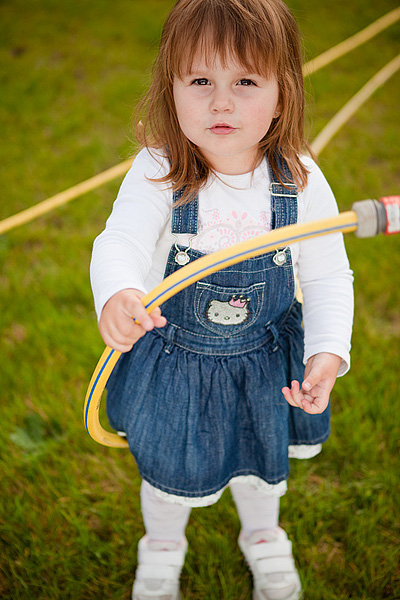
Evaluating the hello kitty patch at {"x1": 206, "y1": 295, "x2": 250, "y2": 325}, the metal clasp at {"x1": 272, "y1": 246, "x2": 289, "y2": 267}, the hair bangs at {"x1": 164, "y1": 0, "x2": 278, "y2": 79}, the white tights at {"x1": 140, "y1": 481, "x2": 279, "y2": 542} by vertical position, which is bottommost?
the white tights at {"x1": 140, "y1": 481, "x2": 279, "y2": 542}

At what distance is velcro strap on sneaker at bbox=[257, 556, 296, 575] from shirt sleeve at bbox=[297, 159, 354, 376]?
575 mm

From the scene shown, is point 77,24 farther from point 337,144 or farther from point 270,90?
point 270,90

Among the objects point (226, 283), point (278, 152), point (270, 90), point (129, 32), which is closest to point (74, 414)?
point (226, 283)

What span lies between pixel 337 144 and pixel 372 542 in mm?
2383

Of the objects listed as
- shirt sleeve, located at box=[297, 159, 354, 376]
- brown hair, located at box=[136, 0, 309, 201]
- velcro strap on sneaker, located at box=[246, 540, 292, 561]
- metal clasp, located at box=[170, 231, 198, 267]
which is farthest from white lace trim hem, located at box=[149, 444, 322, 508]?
brown hair, located at box=[136, 0, 309, 201]

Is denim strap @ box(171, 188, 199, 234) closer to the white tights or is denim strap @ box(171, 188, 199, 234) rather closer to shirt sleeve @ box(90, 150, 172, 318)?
shirt sleeve @ box(90, 150, 172, 318)

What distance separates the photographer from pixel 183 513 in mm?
1374

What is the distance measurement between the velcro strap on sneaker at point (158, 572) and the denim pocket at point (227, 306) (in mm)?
643

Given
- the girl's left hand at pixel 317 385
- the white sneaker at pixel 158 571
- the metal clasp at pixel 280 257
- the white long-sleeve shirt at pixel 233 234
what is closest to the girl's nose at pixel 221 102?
the white long-sleeve shirt at pixel 233 234

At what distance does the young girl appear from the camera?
38.7 inches

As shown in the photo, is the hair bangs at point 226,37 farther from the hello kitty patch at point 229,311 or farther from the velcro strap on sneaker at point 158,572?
the velcro strap on sneaker at point 158,572

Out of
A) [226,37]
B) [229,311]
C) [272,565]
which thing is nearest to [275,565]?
[272,565]

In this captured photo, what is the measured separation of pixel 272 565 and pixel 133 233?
3.01 ft

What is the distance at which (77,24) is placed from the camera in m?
4.62
